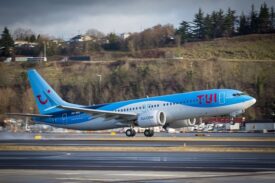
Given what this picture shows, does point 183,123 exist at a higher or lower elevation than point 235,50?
lower

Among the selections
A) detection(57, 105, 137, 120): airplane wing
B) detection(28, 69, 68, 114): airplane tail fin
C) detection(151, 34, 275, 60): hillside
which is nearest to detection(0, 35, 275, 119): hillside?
detection(151, 34, 275, 60): hillside

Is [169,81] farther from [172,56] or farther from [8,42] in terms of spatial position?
[8,42]

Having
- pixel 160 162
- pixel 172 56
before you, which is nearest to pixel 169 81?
pixel 172 56

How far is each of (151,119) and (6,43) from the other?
13429 cm

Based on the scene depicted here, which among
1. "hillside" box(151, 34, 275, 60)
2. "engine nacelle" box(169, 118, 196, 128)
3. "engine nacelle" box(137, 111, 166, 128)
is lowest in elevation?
"engine nacelle" box(169, 118, 196, 128)

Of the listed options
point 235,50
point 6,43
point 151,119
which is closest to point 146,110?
point 151,119

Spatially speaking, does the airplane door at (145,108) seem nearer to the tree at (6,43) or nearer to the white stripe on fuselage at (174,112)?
the white stripe on fuselage at (174,112)

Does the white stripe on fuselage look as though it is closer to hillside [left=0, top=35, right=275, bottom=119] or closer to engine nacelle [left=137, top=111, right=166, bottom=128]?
engine nacelle [left=137, top=111, right=166, bottom=128]

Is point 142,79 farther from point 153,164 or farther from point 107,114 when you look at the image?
point 153,164

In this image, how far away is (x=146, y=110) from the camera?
65938 mm

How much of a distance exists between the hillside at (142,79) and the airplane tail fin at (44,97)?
3963cm

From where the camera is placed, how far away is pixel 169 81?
146750 millimetres

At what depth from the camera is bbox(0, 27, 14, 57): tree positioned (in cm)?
18775

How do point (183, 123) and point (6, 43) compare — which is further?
point (6, 43)
